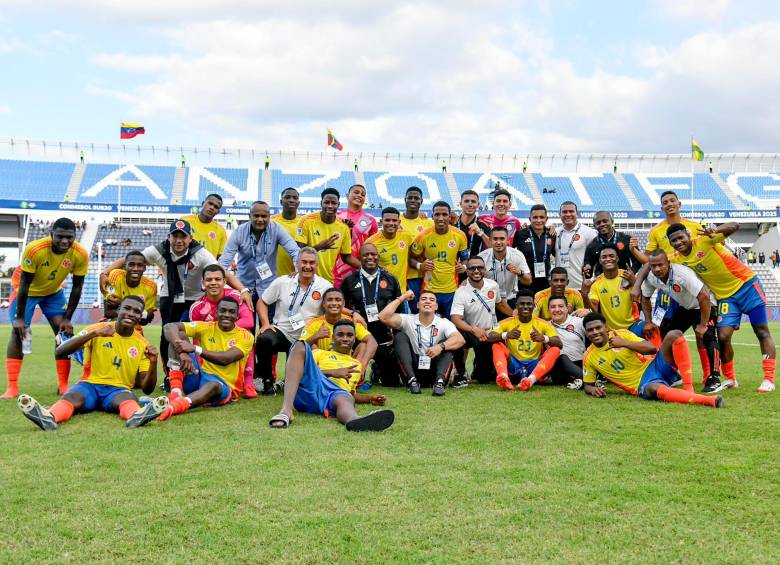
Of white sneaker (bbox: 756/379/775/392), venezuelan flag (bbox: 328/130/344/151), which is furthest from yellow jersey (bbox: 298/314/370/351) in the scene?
venezuelan flag (bbox: 328/130/344/151)

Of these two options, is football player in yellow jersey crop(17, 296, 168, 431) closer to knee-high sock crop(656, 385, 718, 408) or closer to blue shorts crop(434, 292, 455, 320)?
blue shorts crop(434, 292, 455, 320)

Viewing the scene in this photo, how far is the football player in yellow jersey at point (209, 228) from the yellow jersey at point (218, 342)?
1.84 meters

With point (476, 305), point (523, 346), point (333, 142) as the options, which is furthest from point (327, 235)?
point (333, 142)

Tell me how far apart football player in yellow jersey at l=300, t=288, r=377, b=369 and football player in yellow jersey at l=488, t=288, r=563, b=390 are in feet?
5.22

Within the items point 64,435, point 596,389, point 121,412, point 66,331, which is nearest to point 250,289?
point 66,331

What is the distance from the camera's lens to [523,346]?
24.5 ft

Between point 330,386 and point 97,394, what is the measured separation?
1997 mm

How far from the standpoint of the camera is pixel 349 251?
797cm

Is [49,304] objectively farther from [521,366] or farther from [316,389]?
[521,366]

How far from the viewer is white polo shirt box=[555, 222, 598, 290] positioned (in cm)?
857

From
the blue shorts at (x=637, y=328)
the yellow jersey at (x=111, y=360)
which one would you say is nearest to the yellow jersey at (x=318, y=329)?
the yellow jersey at (x=111, y=360)

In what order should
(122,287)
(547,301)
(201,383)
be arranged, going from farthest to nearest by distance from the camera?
1. (547,301)
2. (122,287)
3. (201,383)

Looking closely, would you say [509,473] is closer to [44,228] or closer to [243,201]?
[44,228]

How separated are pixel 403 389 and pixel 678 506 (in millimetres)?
4407
